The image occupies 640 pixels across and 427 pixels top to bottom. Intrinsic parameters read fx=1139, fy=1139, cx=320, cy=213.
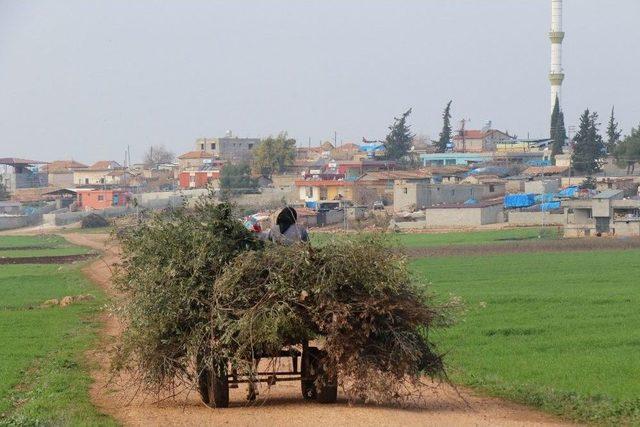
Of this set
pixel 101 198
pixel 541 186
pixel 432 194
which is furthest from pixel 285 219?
pixel 101 198

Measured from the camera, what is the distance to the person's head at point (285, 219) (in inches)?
591

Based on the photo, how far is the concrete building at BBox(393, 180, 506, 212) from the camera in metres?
97.1

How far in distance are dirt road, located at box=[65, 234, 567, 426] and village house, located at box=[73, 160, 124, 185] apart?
136 m

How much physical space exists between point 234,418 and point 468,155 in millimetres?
125459

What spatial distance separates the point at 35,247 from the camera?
79.9m

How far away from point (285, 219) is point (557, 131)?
120350 mm

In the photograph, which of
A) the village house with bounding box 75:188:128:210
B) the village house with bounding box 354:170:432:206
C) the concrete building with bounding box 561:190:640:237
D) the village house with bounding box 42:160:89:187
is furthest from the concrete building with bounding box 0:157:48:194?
the concrete building with bounding box 561:190:640:237

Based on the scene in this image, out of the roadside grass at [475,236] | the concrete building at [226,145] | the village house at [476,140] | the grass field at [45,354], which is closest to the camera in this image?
the grass field at [45,354]

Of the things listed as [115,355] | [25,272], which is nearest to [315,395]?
[115,355]

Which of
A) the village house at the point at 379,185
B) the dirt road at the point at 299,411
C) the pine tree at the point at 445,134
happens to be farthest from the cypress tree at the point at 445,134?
the dirt road at the point at 299,411

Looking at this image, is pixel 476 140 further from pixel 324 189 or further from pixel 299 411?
pixel 299 411

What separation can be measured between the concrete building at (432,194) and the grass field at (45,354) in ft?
172

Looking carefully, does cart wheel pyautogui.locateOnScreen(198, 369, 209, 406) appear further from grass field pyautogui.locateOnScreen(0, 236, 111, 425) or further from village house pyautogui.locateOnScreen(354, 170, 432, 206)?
village house pyautogui.locateOnScreen(354, 170, 432, 206)

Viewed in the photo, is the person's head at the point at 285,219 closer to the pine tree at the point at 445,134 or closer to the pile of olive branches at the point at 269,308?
the pile of olive branches at the point at 269,308
